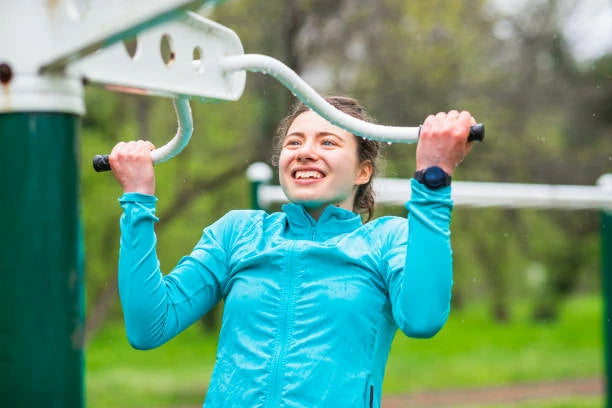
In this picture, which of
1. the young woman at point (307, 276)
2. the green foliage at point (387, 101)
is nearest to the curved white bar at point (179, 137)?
the young woman at point (307, 276)

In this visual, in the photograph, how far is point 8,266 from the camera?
1.53 meters

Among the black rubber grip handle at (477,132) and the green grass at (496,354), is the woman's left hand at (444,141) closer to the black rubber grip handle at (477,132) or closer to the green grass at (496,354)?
the black rubber grip handle at (477,132)

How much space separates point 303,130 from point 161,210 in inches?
363

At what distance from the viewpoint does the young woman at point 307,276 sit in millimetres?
1489

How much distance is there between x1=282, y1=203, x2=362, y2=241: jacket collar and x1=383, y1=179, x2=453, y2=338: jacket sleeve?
265 millimetres

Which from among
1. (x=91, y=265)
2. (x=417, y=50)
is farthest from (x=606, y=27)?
(x=91, y=265)

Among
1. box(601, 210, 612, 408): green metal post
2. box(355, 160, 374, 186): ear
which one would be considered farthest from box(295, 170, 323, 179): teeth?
box(601, 210, 612, 408): green metal post

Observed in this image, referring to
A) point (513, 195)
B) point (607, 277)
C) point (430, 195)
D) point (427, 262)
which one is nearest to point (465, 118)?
point (430, 195)

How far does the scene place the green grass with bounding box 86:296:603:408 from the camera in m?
10.7

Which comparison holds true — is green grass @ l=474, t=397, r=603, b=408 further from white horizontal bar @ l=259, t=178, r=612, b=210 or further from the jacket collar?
the jacket collar

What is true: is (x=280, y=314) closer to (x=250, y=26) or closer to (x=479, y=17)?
(x=250, y=26)

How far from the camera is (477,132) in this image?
1.45 m

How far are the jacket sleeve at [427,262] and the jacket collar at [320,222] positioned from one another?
265 millimetres

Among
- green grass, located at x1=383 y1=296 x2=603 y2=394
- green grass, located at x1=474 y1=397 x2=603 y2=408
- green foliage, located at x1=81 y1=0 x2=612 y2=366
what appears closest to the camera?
green grass, located at x1=474 y1=397 x2=603 y2=408
